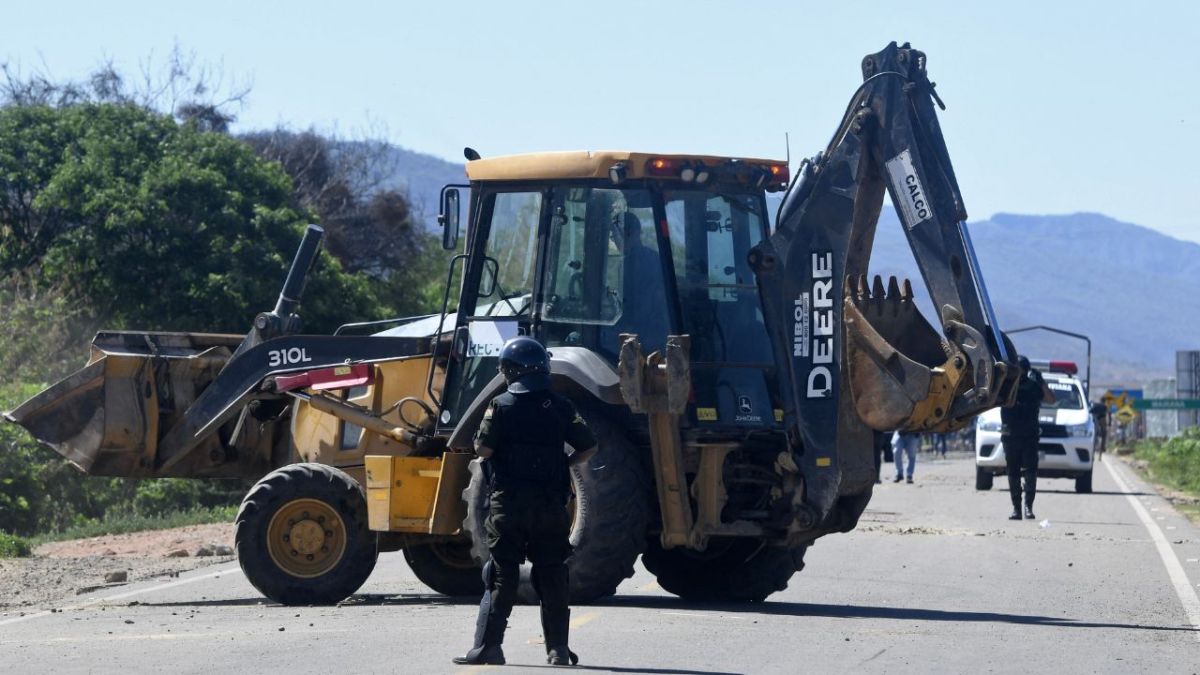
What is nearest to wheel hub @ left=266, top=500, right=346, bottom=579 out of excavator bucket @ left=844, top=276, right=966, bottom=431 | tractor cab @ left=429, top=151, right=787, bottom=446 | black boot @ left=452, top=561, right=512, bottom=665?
tractor cab @ left=429, top=151, right=787, bottom=446

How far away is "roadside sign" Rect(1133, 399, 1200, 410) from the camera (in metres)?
66.6

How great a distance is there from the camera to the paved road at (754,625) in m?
9.88

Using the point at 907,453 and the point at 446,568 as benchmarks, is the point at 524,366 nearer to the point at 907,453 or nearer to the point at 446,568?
the point at 446,568

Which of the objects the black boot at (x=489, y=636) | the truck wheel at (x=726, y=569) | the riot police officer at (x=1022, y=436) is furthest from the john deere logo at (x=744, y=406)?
the riot police officer at (x=1022, y=436)

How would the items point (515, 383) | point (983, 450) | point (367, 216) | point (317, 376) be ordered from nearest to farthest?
point (515, 383), point (317, 376), point (983, 450), point (367, 216)

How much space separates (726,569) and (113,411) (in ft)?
15.8

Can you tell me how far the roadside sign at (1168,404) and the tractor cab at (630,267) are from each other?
187 feet

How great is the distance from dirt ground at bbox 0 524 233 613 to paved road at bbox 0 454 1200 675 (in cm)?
48

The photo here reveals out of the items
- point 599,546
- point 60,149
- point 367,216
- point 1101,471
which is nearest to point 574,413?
point 599,546

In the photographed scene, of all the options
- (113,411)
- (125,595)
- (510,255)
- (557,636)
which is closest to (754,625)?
(557,636)

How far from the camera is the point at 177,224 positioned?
33.2 meters

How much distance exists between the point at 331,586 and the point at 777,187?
4.17m

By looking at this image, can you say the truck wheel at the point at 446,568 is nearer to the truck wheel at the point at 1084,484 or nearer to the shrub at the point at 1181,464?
the truck wheel at the point at 1084,484

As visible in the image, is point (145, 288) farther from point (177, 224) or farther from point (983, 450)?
point (983, 450)
